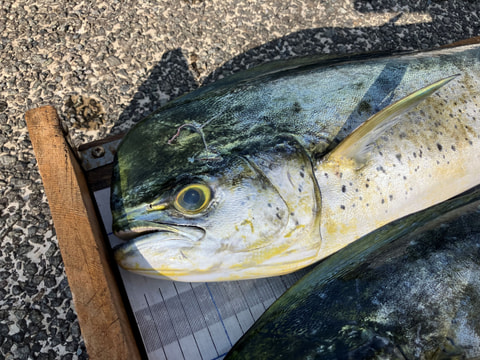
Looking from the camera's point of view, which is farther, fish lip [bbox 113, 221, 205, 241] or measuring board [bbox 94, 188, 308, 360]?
measuring board [bbox 94, 188, 308, 360]

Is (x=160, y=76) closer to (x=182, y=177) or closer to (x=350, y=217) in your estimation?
(x=182, y=177)

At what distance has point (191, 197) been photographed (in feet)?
4.77

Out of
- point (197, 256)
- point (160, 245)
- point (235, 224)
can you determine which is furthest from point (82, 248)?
point (235, 224)

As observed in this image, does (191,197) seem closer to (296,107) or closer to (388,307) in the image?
(296,107)

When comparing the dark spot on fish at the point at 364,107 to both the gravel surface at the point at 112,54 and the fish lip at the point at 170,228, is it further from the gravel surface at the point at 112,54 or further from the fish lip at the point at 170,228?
the gravel surface at the point at 112,54

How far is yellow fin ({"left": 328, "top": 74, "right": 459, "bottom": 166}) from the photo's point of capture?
61.9 inches

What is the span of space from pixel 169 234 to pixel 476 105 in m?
→ 1.54

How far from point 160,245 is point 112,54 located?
1.59m

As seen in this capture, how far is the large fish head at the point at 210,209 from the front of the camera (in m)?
1.46

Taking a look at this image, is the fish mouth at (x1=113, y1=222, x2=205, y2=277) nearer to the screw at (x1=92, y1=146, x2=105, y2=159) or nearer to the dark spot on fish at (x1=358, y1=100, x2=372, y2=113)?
the screw at (x1=92, y1=146, x2=105, y2=159)

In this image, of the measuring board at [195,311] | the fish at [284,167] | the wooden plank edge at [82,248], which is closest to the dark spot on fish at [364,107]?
the fish at [284,167]

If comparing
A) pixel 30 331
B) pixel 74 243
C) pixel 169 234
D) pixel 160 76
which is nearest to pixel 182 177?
pixel 169 234

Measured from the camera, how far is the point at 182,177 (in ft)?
4.84

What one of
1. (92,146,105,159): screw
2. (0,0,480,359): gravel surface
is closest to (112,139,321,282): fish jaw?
(92,146,105,159): screw
